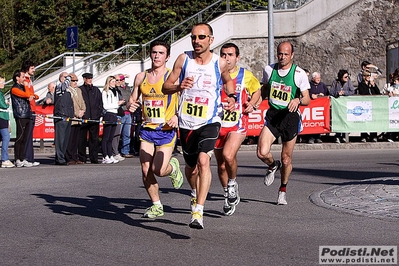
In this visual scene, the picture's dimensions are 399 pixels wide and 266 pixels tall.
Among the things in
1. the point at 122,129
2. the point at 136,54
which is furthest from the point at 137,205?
the point at 136,54

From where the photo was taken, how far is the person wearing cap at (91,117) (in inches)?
770

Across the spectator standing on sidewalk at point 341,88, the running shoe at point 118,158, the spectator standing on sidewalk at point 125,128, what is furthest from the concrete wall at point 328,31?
the running shoe at point 118,158

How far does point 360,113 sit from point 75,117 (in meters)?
7.71

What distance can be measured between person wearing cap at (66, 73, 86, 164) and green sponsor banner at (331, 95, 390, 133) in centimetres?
701

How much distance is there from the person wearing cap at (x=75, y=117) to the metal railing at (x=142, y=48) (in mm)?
11945

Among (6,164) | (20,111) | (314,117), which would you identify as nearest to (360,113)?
(314,117)

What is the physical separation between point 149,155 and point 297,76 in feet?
7.98

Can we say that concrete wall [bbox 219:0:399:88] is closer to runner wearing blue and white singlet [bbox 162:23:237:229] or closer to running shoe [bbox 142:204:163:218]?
running shoe [bbox 142:204:163:218]

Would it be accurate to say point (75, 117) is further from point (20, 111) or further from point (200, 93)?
point (200, 93)

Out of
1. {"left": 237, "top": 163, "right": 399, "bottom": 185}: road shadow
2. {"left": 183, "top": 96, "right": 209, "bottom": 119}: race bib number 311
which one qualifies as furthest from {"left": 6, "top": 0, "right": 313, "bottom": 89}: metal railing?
{"left": 183, "top": 96, "right": 209, "bottom": 119}: race bib number 311

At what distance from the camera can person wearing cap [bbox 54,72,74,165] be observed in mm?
18953

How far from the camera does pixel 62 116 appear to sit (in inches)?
745

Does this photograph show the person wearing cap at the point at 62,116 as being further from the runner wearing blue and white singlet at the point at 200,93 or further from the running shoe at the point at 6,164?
the runner wearing blue and white singlet at the point at 200,93

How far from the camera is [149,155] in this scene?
10.2 m
